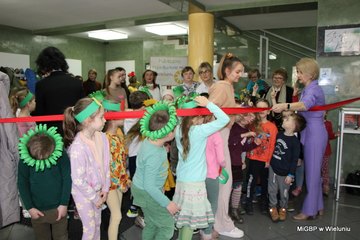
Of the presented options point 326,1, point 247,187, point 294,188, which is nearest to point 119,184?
point 247,187

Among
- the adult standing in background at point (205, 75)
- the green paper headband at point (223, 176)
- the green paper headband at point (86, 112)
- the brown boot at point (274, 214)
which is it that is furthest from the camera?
the adult standing in background at point (205, 75)

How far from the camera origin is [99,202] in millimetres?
2168

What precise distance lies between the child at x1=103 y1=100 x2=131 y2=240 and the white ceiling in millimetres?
3849

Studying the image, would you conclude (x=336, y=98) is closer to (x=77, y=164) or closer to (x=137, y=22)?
(x=77, y=164)

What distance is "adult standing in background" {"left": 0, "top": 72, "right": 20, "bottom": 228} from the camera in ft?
8.40

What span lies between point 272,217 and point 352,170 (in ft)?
7.12

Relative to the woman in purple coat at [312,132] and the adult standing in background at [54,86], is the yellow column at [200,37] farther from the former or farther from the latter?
the adult standing in background at [54,86]

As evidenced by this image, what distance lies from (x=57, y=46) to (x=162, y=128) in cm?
1021

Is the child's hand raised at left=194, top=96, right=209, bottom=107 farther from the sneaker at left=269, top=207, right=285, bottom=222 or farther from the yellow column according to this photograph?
the yellow column

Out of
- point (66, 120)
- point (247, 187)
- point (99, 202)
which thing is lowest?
point (247, 187)

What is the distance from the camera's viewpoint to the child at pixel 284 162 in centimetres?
337

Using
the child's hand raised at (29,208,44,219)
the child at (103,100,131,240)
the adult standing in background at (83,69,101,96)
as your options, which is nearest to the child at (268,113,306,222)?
the child at (103,100,131,240)

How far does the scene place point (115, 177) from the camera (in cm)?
259

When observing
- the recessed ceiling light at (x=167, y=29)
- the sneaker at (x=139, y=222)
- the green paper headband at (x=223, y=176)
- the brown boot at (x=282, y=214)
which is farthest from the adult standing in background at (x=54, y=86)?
the recessed ceiling light at (x=167, y=29)
